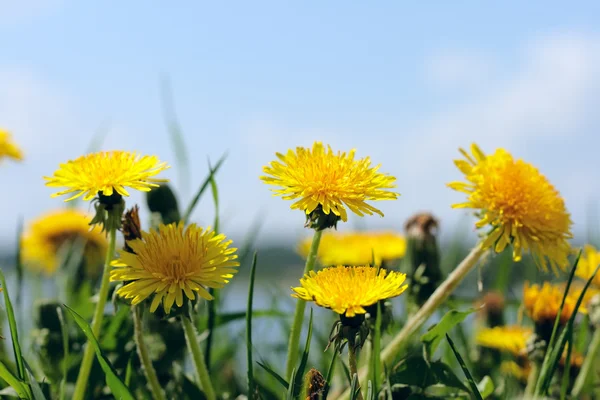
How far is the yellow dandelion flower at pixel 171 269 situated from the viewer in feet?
3.57

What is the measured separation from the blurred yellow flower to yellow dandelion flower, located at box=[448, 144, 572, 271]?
2.08 ft

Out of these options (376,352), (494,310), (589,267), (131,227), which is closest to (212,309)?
(131,227)

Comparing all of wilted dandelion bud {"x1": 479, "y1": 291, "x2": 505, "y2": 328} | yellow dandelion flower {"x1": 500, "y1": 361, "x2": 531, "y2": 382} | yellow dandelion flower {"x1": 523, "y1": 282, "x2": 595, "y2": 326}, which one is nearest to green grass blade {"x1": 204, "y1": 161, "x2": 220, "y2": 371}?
yellow dandelion flower {"x1": 523, "y1": 282, "x2": 595, "y2": 326}

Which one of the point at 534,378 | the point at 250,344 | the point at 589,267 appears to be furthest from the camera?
the point at 589,267

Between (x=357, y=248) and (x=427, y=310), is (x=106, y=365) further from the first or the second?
(x=357, y=248)

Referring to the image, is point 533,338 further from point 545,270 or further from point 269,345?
point 269,345

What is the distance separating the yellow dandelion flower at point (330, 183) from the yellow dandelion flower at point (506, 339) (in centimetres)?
98

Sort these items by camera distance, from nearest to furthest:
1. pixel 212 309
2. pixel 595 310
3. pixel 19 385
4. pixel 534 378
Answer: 1. pixel 19 385
2. pixel 212 309
3. pixel 534 378
4. pixel 595 310

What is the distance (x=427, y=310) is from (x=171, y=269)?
1.93ft

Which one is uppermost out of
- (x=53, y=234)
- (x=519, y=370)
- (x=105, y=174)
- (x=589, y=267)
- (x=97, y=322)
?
(x=105, y=174)

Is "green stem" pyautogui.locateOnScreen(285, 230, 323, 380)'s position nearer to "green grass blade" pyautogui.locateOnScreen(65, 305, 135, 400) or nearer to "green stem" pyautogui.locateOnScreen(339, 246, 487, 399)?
"green stem" pyautogui.locateOnScreen(339, 246, 487, 399)

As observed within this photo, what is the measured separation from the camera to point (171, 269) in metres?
1.10

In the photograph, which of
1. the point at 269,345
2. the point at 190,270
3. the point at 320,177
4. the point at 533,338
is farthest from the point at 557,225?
the point at 269,345

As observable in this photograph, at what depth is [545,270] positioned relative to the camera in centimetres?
145
